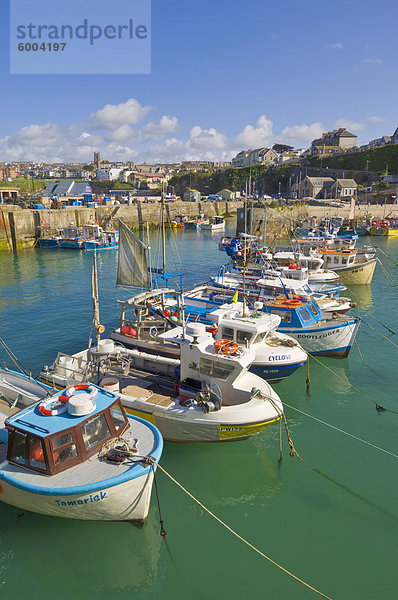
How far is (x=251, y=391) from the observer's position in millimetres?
14008

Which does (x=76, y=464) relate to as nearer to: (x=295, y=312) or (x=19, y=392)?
(x=19, y=392)

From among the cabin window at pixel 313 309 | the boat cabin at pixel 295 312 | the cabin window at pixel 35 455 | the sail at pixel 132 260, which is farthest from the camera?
the cabin window at pixel 313 309

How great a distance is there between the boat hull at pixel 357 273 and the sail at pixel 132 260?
78.5 feet

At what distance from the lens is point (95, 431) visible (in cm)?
1070

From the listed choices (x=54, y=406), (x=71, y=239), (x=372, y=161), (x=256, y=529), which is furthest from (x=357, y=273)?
(x=372, y=161)

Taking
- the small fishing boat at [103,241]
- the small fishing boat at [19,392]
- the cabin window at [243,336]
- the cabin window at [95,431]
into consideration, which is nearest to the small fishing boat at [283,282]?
the cabin window at [243,336]

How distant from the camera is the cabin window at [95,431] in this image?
10.5 metres

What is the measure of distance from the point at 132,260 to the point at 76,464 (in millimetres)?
13199

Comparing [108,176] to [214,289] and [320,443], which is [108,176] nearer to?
[214,289]

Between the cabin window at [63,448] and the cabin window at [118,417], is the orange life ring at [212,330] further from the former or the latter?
the cabin window at [63,448]

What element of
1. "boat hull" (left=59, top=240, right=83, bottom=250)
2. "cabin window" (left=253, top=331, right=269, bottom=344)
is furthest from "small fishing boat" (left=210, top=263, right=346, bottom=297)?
"boat hull" (left=59, top=240, right=83, bottom=250)

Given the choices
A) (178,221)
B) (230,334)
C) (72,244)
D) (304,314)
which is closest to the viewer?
(230,334)

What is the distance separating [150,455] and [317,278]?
24706 mm

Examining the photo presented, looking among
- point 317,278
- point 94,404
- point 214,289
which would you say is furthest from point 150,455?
point 317,278
